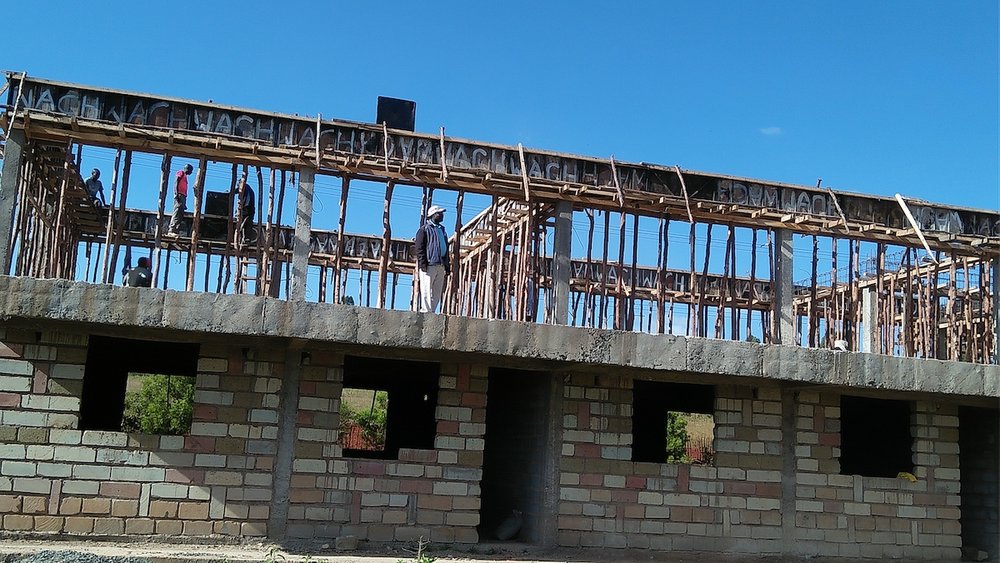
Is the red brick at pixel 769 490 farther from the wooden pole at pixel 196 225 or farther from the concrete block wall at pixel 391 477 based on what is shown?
the wooden pole at pixel 196 225

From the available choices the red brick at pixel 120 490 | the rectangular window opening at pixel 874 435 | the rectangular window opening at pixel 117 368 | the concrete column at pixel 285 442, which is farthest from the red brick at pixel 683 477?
the red brick at pixel 120 490

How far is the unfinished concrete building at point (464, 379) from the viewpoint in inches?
444

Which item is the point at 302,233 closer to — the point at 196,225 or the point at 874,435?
the point at 196,225

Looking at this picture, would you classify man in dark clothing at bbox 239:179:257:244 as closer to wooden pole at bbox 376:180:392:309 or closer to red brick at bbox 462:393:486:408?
wooden pole at bbox 376:180:392:309

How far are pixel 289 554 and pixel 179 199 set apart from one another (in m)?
7.74

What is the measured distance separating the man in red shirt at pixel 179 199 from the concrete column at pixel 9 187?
13.9 feet

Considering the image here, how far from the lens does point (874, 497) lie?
1402cm

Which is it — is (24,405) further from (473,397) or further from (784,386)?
(784,386)

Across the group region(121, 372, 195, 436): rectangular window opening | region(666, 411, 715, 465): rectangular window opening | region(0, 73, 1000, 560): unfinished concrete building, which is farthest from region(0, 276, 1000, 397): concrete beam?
Result: region(666, 411, 715, 465): rectangular window opening

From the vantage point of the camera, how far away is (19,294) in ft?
33.5

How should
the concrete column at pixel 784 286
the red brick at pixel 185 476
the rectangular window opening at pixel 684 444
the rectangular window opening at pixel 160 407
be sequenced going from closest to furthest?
the red brick at pixel 185 476
the concrete column at pixel 784 286
the rectangular window opening at pixel 160 407
the rectangular window opening at pixel 684 444

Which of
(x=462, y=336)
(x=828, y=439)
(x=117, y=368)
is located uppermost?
(x=462, y=336)

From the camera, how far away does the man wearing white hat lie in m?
13.1

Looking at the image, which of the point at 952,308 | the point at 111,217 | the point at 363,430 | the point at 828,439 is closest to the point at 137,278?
the point at 111,217
